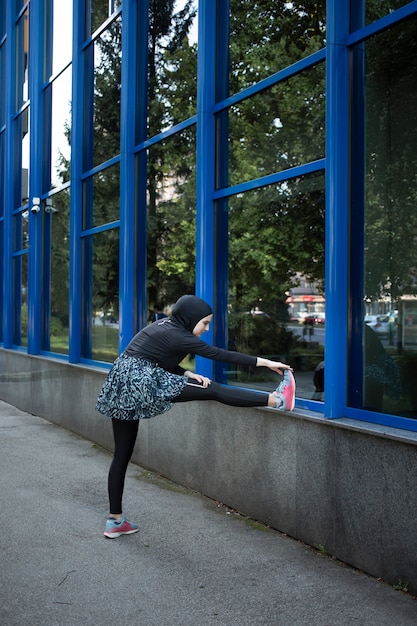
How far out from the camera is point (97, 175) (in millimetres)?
11188

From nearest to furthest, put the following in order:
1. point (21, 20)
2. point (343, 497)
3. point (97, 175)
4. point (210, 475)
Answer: point (343, 497), point (210, 475), point (97, 175), point (21, 20)

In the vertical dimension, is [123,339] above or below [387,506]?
above

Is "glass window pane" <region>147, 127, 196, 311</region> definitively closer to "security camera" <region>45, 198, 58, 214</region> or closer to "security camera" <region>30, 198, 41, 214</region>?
"security camera" <region>45, 198, 58, 214</region>

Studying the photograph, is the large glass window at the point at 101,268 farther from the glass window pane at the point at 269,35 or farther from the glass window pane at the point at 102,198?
the glass window pane at the point at 269,35

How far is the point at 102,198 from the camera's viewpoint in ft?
36.1

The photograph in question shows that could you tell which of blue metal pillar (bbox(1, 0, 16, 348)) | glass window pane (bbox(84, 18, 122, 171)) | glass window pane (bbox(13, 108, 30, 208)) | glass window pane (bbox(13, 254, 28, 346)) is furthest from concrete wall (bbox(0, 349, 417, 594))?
blue metal pillar (bbox(1, 0, 16, 348))

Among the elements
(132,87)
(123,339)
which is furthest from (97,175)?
(123,339)

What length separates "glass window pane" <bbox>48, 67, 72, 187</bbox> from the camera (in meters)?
12.5

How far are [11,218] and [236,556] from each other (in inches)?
479

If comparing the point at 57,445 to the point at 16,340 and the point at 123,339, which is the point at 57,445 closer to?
the point at 123,339

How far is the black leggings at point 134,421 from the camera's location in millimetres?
5602

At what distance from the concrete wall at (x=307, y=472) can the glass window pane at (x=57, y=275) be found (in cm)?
430

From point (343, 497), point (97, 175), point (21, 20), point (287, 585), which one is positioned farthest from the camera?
point (21, 20)

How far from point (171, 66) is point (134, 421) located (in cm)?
492
